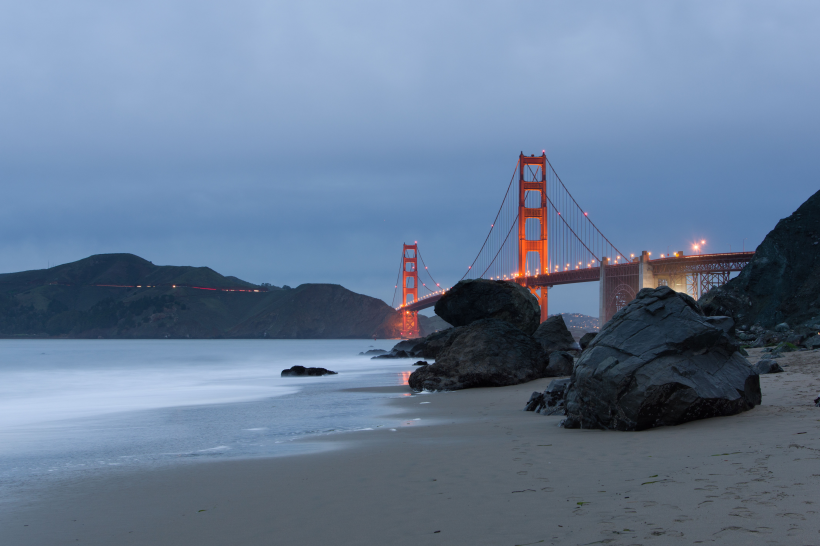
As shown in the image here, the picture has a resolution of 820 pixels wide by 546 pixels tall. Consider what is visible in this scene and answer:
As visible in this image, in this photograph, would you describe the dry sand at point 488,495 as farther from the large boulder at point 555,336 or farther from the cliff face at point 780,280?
the cliff face at point 780,280

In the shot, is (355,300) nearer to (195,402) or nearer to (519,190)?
(519,190)

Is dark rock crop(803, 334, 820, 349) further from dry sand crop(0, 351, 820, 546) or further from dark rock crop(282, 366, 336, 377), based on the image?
dark rock crop(282, 366, 336, 377)

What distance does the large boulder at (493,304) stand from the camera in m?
19.6

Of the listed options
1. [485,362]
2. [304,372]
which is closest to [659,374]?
[485,362]

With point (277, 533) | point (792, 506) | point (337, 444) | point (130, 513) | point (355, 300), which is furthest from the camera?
point (355, 300)

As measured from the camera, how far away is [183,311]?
146 meters

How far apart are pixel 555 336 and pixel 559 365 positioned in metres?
3.65

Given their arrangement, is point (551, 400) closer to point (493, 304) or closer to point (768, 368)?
point (768, 368)

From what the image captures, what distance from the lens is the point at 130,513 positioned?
13.7 ft

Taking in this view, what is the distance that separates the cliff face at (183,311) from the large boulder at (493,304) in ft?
343

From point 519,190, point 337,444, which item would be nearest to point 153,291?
point 519,190

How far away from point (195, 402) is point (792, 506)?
43.4 ft

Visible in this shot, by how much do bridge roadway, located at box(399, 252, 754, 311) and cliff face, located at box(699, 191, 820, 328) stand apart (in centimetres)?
1818

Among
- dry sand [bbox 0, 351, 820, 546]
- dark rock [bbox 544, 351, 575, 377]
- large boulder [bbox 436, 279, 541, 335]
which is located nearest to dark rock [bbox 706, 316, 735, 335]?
dry sand [bbox 0, 351, 820, 546]
